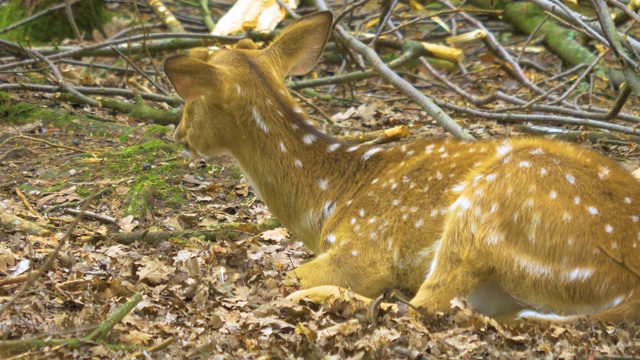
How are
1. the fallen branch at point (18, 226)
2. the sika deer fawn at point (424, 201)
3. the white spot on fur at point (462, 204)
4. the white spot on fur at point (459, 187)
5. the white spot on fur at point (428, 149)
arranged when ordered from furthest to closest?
the fallen branch at point (18, 226), the white spot on fur at point (428, 149), the white spot on fur at point (459, 187), the white spot on fur at point (462, 204), the sika deer fawn at point (424, 201)

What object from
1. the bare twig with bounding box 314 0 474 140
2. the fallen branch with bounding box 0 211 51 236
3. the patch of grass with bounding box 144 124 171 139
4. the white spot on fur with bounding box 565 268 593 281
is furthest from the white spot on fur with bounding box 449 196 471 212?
the patch of grass with bounding box 144 124 171 139

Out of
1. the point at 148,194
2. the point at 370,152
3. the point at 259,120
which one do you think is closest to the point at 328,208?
the point at 370,152

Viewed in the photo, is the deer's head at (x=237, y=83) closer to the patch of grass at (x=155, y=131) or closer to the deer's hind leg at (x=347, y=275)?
the deer's hind leg at (x=347, y=275)

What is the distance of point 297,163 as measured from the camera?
6020mm

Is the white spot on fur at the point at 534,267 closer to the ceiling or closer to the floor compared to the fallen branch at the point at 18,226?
closer to the ceiling

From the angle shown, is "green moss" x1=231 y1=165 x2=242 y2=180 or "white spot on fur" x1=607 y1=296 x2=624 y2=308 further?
"green moss" x1=231 y1=165 x2=242 y2=180

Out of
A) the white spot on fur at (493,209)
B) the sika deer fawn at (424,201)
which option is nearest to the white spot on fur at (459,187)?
the sika deer fawn at (424,201)

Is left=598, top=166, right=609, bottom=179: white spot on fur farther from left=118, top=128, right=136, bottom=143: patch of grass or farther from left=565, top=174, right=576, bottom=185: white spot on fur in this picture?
left=118, top=128, right=136, bottom=143: patch of grass

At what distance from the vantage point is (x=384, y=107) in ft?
34.9

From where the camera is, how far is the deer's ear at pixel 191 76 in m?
5.33

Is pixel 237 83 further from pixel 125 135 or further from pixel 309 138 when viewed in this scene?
pixel 125 135

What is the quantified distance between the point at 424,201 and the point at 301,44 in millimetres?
1703

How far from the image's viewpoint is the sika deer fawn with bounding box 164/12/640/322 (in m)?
4.66

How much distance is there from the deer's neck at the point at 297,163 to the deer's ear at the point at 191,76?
38 centimetres
